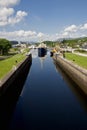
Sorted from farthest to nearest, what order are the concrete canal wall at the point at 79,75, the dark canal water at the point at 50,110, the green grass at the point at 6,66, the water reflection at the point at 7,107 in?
the green grass at the point at 6,66, the concrete canal wall at the point at 79,75, the water reflection at the point at 7,107, the dark canal water at the point at 50,110

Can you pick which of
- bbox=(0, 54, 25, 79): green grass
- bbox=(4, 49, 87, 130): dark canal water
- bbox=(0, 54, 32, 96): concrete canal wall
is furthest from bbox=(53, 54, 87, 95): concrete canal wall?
bbox=(0, 54, 25, 79): green grass

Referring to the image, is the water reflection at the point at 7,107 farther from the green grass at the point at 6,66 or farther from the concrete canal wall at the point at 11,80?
the green grass at the point at 6,66

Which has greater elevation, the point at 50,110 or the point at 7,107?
the point at 50,110

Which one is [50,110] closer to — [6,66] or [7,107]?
[7,107]

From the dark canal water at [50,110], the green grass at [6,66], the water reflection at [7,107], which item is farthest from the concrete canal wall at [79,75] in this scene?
the green grass at [6,66]

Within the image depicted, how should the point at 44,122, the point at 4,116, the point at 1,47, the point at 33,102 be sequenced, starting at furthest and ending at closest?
the point at 1,47
the point at 33,102
the point at 4,116
the point at 44,122

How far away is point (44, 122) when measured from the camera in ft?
69.6

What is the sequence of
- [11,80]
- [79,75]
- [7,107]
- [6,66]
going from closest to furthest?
[7,107] < [11,80] < [79,75] < [6,66]

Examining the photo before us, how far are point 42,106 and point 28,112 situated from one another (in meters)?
2.61

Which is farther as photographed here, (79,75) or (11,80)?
(79,75)

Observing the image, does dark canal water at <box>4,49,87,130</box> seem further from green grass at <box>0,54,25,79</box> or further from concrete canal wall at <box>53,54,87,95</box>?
green grass at <box>0,54,25,79</box>

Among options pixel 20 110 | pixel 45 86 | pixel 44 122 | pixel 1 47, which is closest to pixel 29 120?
pixel 44 122

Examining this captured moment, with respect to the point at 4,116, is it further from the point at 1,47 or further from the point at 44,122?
the point at 1,47

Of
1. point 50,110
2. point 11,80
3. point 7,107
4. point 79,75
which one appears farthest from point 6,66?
point 50,110
